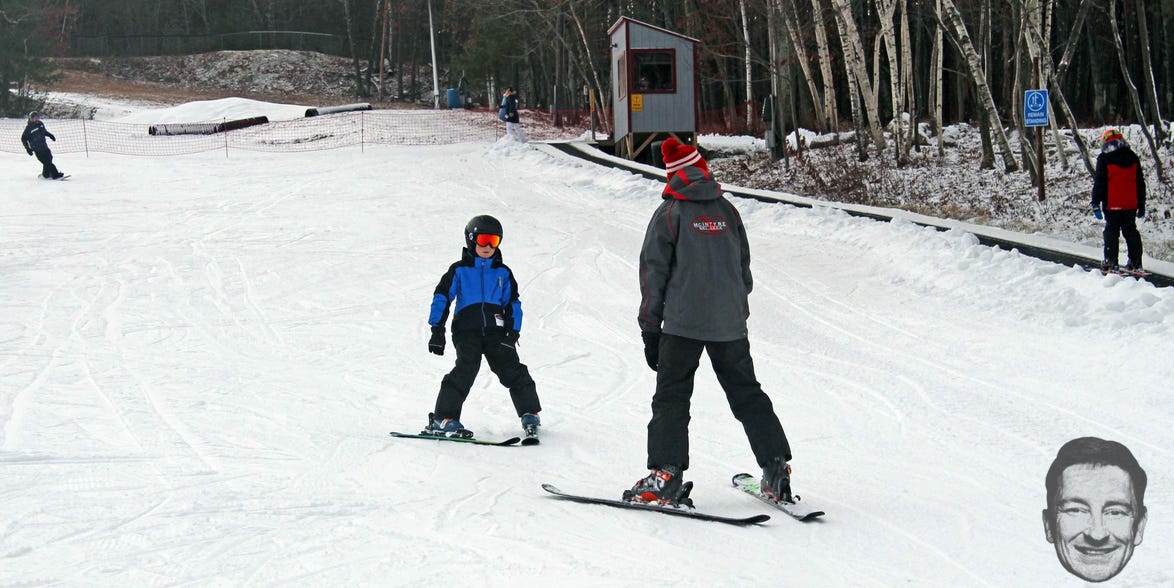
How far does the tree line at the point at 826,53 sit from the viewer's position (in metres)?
20.6

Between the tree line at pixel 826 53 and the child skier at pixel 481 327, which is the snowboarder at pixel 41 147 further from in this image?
the child skier at pixel 481 327

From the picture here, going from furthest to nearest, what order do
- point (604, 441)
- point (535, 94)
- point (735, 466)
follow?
1. point (535, 94)
2. point (604, 441)
3. point (735, 466)

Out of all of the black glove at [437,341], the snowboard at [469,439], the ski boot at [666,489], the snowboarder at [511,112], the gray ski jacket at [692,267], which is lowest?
the snowboard at [469,439]

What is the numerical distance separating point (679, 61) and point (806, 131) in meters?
6.22

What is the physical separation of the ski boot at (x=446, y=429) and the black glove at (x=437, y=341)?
0.61 m

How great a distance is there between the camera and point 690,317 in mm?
4648

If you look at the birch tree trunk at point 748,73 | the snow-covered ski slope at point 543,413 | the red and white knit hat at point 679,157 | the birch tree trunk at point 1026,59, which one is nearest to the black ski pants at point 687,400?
the snow-covered ski slope at point 543,413

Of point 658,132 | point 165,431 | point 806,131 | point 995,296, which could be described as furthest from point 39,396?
point 806,131

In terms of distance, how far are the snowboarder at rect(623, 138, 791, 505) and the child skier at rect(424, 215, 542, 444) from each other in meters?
1.73

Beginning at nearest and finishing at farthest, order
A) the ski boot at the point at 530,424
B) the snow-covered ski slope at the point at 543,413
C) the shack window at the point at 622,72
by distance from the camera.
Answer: the snow-covered ski slope at the point at 543,413, the ski boot at the point at 530,424, the shack window at the point at 622,72

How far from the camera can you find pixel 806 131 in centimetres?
3041

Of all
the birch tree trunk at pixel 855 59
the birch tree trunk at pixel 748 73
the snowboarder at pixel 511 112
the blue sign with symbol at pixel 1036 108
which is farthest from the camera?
the birch tree trunk at pixel 748 73

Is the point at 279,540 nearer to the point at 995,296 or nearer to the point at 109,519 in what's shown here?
the point at 109,519

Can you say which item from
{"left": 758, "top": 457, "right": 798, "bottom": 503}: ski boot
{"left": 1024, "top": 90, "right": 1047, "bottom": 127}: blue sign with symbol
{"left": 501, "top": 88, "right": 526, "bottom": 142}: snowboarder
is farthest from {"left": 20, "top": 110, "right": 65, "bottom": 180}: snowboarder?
{"left": 758, "top": 457, "right": 798, "bottom": 503}: ski boot
